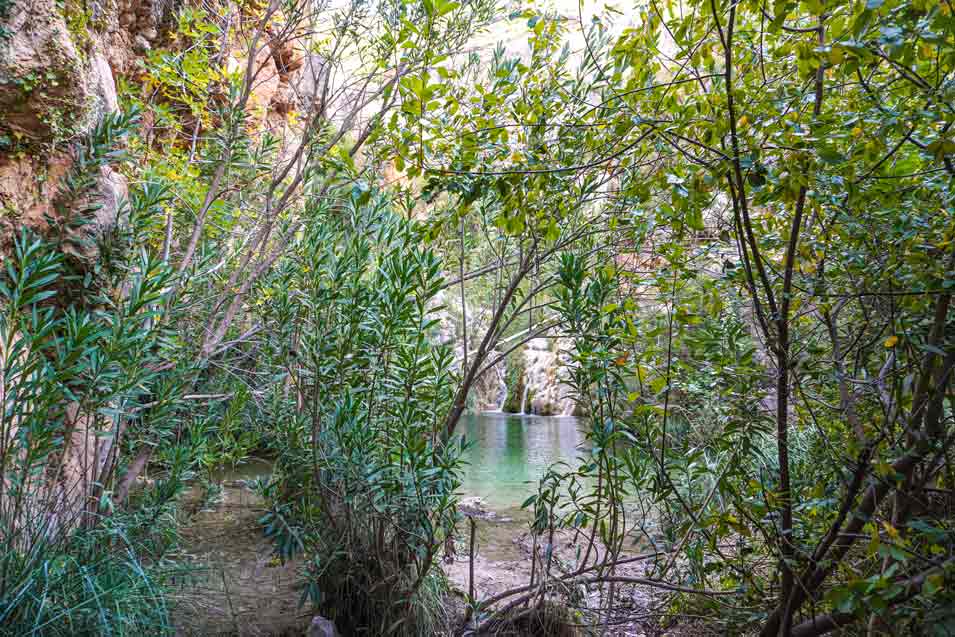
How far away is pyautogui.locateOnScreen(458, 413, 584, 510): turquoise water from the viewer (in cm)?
775

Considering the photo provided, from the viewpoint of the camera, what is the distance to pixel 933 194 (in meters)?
1.76

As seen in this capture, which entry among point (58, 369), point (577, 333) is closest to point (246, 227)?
point (58, 369)

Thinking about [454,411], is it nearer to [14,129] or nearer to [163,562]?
[163,562]

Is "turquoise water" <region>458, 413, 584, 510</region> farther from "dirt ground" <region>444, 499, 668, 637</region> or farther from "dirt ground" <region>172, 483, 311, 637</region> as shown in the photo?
"dirt ground" <region>172, 483, 311, 637</region>

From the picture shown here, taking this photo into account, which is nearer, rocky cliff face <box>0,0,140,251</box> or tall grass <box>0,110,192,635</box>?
tall grass <box>0,110,192,635</box>

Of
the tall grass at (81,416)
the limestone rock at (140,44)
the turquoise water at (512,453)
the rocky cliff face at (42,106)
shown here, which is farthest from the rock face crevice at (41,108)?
the turquoise water at (512,453)

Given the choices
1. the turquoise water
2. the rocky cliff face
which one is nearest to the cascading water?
the turquoise water

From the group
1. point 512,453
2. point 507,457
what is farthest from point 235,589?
point 512,453

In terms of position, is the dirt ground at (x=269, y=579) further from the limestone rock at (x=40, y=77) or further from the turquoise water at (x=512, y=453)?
the limestone rock at (x=40, y=77)

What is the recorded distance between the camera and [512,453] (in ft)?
35.9

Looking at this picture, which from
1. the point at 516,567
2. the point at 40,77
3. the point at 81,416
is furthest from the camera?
the point at 516,567

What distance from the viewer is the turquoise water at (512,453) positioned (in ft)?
25.4

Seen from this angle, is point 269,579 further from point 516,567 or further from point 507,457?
point 507,457

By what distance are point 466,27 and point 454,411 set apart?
2.85m
